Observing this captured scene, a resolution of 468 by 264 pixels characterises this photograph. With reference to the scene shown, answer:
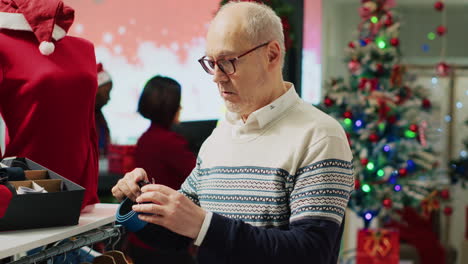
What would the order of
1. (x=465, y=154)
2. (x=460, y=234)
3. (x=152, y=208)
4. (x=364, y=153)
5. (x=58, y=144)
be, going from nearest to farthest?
(x=152, y=208) → (x=58, y=144) → (x=364, y=153) → (x=465, y=154) → (x=460, y=234)

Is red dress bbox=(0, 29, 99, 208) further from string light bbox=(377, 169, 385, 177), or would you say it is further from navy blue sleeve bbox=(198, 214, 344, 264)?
string light bbox=(377, 169, 385, 177)

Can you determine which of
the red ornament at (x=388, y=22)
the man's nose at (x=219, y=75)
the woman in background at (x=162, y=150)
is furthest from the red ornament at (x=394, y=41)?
the man's nose at (x=219, y=75)

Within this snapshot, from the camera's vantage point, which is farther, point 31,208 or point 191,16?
point 191,16

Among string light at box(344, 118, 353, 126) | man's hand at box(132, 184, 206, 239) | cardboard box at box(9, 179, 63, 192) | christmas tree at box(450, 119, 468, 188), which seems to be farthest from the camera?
christmas tree at box(450, 119, 468, 188)

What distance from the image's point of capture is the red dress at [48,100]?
1990mm

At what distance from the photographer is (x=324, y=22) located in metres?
6.99

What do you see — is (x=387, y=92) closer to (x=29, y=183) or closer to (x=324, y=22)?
(x=324, y=22)

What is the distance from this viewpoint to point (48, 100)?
202cm

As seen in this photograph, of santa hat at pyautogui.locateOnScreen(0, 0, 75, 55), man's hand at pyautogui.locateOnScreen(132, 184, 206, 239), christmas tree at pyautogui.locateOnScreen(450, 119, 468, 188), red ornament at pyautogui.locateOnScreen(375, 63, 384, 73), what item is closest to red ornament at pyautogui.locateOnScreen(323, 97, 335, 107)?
red ornament at pyautogui.locateOnScreen(375, 63, 384, 73)

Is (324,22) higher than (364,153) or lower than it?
higher

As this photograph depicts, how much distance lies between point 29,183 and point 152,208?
530 mm

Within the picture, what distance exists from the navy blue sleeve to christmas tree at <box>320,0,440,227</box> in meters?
3.85

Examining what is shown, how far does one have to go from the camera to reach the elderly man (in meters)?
1.40

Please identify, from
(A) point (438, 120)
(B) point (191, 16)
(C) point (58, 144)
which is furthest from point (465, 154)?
(C) point (58, 144)
